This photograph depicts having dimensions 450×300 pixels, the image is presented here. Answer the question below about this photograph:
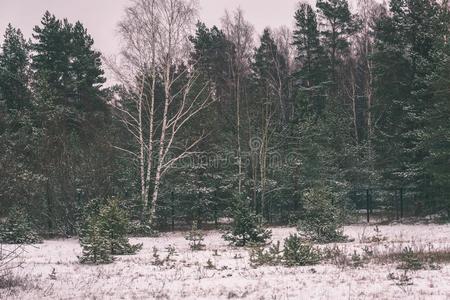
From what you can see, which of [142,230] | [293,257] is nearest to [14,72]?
[142,230]

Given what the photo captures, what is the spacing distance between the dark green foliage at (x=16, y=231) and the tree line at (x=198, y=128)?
3.62ft

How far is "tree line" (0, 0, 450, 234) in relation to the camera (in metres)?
23.9

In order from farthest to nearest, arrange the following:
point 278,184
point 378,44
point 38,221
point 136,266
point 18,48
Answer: point 18,48 < point 278,184 < point 378,44 < point 38,221 < point 136,266

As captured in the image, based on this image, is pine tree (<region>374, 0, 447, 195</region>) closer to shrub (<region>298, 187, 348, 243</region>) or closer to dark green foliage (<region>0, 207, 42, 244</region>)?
shrub (<region>298, 187, 348, 243</region>)

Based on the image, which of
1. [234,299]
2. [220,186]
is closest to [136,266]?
[234,299]

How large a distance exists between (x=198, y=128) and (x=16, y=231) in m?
13.9

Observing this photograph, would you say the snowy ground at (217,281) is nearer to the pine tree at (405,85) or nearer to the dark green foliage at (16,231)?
the dark green foliage at (16,231)

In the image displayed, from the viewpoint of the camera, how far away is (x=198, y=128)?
30203 millimetres

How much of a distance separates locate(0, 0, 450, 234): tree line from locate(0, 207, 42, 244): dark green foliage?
1.10 m

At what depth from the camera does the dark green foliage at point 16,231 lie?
19.0 metres

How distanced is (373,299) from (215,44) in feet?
124

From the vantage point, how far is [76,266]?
42.1 feet

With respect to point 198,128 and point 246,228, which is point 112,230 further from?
point 198,128

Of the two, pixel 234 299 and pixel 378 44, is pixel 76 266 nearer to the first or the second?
pixel 234 299
